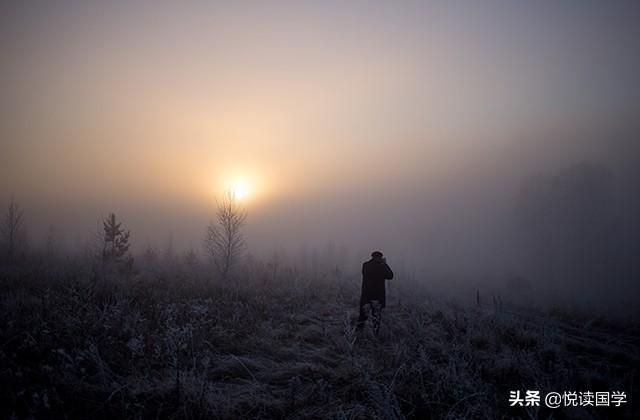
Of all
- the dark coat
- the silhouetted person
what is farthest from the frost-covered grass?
the dark coat

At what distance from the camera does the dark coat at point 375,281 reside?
7660 mm

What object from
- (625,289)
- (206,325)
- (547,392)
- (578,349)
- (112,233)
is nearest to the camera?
(547,392)

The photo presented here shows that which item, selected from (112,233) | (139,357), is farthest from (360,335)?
(112,233)

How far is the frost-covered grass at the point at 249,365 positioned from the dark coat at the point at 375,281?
0.79 metres

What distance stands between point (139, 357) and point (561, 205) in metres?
50.9

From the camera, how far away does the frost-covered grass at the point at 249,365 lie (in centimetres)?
319

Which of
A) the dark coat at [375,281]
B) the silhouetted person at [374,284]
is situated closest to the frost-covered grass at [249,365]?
the silhouetted person at [374,284]

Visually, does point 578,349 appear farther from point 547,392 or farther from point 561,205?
point 561,205

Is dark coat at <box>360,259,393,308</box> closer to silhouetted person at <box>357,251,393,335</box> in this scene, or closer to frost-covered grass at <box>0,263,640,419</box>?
silhouetted person at <box>357,251,393,335</box>

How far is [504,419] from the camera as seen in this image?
3.83 metres

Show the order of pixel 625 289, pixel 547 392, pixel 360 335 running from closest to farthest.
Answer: pixel 547 392
pixel 360 335
pixel 625 289

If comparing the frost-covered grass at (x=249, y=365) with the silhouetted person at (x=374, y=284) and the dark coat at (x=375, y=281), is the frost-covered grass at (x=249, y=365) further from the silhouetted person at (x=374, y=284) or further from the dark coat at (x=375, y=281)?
the dark coat at (x=375, y=281)

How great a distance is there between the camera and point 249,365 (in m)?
4.80

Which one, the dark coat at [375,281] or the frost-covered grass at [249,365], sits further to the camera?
the dark coat at [375,281]
